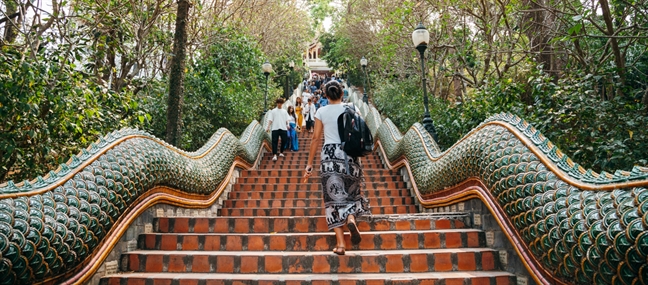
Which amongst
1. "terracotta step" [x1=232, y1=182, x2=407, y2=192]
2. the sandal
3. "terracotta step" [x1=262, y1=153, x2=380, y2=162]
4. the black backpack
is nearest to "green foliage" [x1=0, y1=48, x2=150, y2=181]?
"terracotta step" [x1=232, y1=182, x2=407, y2=192]

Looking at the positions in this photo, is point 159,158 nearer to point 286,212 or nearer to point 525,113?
point 286,212

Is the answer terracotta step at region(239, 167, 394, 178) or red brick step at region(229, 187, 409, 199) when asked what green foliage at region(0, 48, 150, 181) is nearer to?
red brick step at region(229, 187, 409, 199)

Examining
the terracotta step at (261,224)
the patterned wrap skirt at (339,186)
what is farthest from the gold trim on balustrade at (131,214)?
the patterned wrap skirt at (339,186)

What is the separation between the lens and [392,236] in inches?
175

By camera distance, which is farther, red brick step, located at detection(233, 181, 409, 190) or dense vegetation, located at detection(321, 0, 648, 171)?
red brick step, located at detection(233, 181, 409, 190)

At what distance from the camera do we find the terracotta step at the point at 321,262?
12.8ft

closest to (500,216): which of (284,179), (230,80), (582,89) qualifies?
(582,89)

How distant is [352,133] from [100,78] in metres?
5.58

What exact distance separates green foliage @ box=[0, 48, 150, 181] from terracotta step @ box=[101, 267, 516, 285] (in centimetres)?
241

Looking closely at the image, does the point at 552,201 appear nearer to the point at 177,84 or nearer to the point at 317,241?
the point at 317,241

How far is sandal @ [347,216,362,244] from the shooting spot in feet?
13.2

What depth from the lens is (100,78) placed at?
25.1ft

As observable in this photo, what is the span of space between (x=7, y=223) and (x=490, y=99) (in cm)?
685

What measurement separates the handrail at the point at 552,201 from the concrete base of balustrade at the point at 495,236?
108 millimetres
